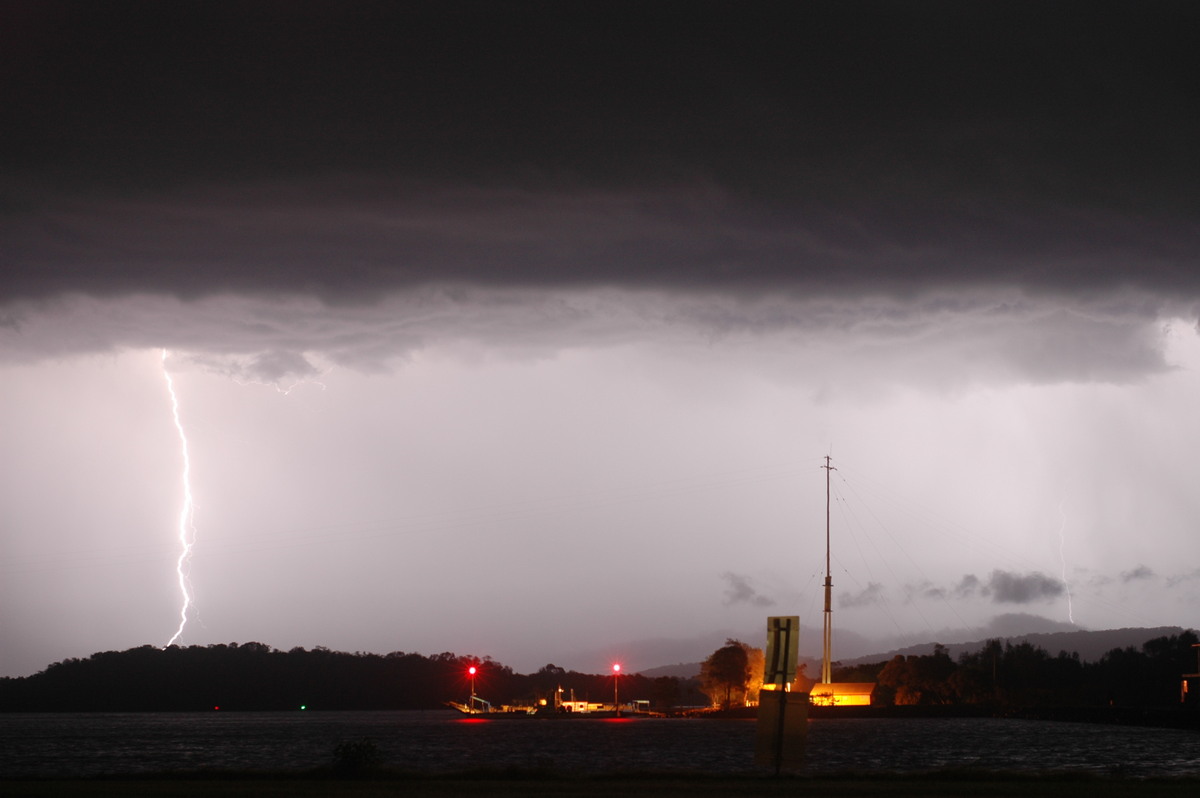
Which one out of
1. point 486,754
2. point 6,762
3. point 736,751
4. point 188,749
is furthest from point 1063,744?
point 6,762

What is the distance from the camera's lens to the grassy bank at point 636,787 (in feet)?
118

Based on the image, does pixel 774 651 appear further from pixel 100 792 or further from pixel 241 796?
pixel 100 792

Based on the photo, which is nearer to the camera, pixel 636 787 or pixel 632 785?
pixel 636 787

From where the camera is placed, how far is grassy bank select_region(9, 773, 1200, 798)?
36.1 metres

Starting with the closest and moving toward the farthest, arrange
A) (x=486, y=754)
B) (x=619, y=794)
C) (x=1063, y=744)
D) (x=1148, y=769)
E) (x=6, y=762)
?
(x=619, y=794) < (x=1148, y=769) < (x=6, y=762) < (x=486, y=754) < (x=1063, y=744)

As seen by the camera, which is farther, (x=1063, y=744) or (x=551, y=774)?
(x=1063, y=744)

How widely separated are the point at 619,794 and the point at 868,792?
7.55 m

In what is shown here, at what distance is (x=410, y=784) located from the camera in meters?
41.2

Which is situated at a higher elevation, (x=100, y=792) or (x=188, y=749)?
(x=100, y=792)

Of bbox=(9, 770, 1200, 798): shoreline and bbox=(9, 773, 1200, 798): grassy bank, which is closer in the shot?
bbox=(9, 773, 1200, 798): grassy bank

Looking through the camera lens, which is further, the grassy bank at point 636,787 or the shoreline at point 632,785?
the shoreline at point 632,785

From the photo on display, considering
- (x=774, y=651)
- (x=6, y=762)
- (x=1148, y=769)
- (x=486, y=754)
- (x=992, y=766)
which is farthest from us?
(x=486, y=754)

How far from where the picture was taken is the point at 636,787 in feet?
128

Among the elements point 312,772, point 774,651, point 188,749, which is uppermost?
point 774,651
